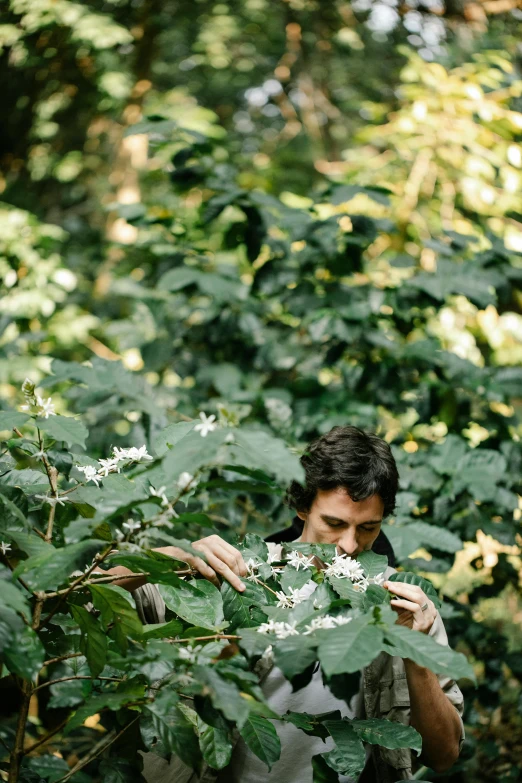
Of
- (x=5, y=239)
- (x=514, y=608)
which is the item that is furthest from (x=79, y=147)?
(x=514, y=608)

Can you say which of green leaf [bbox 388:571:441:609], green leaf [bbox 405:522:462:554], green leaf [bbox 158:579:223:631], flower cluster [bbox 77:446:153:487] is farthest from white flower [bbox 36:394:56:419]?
green leaf [bbox 405:522:462:554]

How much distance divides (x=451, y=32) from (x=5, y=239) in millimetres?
3209

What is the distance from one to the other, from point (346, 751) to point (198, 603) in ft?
1.12

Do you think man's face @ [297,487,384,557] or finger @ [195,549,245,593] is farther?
man's face @ [297,487,384,557]

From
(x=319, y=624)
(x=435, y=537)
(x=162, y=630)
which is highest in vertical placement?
(x=319, y=624)

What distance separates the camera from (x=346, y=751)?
43.7 inches

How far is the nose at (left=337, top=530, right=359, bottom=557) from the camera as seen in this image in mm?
1514

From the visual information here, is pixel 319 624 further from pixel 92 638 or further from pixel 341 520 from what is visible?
pixel 341 520

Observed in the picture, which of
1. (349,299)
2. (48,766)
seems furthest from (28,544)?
(349,299)

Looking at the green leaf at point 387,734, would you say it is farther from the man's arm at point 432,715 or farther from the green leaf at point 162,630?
the green leaf at point 162,630

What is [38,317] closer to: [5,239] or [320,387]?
[5,239]

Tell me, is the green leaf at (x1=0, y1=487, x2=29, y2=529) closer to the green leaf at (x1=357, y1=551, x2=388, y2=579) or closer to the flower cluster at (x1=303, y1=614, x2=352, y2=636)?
the flower cluster at (x1=303, y1=614, x2=352, y2=636)

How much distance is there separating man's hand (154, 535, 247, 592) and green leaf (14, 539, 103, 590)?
0.97 ft

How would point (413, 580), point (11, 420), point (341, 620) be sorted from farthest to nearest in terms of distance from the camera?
point (413, 580) → point (11, 420) → point (341, 620)
